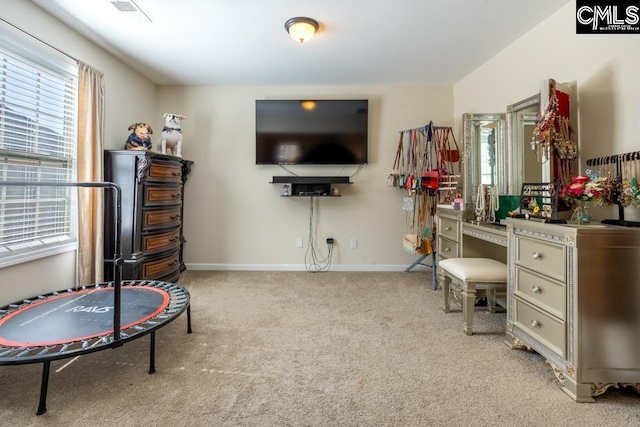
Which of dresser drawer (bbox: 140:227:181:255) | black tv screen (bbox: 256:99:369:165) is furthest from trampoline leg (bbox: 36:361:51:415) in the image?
black tv screen (bbox: 256:99:369:165)

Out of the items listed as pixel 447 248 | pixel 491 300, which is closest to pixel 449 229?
pixel 447 248

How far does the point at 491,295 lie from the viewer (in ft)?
8.25

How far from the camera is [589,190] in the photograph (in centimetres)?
150

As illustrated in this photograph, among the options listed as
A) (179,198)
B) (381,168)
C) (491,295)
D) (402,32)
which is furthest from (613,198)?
(179,198)

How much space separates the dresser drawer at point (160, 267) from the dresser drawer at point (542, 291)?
316 cm

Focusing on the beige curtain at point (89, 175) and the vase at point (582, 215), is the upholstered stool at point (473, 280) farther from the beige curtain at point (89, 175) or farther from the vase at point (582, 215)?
the beige curtain at point (89, 175)

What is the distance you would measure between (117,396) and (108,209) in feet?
6.51

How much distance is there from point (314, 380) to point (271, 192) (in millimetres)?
2661

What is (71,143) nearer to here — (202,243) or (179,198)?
(179,198)

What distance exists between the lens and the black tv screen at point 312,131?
3672 millimetres

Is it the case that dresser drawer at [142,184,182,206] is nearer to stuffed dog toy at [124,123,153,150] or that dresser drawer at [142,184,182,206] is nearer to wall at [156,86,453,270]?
stuffed dog toy at [124,123,153,150]

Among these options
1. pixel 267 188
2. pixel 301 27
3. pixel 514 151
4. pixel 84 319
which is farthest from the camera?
pixel 267 188

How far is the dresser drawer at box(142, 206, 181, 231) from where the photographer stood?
2.78 metres

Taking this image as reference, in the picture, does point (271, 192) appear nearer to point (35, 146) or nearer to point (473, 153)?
point (35, 146)
